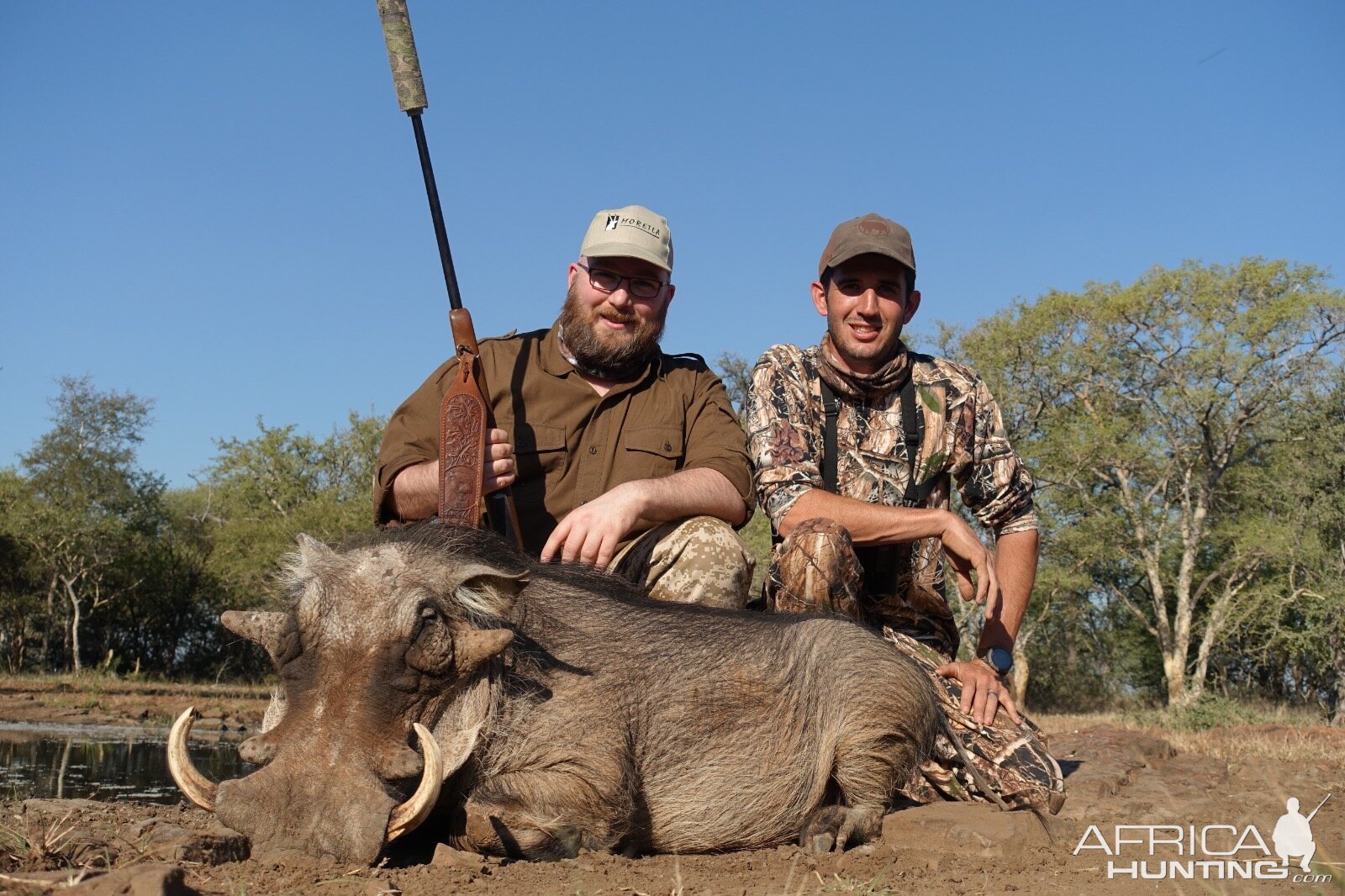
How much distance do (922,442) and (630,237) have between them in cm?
170

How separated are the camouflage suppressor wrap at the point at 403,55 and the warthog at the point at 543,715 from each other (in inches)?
107

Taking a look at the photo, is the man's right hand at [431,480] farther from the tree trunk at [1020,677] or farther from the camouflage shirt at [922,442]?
the tree trunk at [1020,677]

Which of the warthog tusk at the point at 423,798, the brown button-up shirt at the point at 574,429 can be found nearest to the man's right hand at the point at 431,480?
the brown button-up shirt at the point at 574,429

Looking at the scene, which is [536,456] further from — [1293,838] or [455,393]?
[1293,838]

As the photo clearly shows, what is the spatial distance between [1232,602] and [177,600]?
27.4 metres

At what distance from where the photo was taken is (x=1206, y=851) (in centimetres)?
364

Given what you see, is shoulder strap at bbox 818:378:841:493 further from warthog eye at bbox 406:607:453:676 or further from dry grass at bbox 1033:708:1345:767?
dry grass at bbox 1033:708:1345:767

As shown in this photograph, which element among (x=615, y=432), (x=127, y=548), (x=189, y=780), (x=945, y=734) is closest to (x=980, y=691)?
(x=945, y=734)

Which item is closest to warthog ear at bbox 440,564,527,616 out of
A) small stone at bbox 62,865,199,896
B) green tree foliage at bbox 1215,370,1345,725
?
small stone at bbox 62,865,199,896

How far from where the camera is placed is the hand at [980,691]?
15.7 ft

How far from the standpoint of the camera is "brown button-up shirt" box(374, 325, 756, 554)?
5.28 metres

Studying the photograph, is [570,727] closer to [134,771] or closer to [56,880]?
[56,880]

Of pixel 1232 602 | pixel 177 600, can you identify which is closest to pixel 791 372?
pixel 1232 602

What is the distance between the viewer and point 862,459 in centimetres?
558
